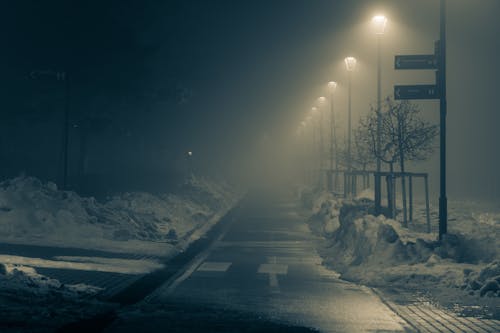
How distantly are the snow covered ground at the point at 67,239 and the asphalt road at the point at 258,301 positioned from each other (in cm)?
102

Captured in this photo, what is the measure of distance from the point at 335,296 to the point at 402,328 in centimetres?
360

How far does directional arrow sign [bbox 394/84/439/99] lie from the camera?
21420 mm

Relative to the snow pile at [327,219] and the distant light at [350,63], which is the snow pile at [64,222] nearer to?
the snow pile at [327,219]

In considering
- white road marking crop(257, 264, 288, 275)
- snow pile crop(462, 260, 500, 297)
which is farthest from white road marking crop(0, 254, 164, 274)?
snow pile crop(462, 260, 500, 297)

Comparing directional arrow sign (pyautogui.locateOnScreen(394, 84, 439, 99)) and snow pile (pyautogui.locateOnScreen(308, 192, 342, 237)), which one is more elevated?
directional arrow sign (pyautogui.locateOnScreen(394, 84, 439, 99))

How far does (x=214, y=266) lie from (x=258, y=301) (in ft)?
21.4

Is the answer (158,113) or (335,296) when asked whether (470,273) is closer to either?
(335,296)

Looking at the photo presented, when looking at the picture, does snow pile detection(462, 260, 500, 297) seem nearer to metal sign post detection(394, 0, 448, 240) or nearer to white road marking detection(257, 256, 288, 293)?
white road marking detection(257, 256, 288, 293)

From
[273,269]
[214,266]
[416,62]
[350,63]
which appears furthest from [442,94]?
[350,63]

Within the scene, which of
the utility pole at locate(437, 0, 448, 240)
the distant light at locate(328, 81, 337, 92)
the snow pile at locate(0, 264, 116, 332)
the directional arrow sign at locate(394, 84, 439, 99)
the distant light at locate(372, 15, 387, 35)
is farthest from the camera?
the distant light at locate(328, 81, 337, 92)

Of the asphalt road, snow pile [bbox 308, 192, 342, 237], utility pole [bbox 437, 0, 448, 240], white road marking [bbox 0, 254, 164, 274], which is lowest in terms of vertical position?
the asphalt road

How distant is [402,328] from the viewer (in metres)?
10.9

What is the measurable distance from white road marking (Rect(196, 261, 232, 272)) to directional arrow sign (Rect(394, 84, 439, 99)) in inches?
247

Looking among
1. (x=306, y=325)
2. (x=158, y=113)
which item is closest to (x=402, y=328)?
(x=306, y=325)
